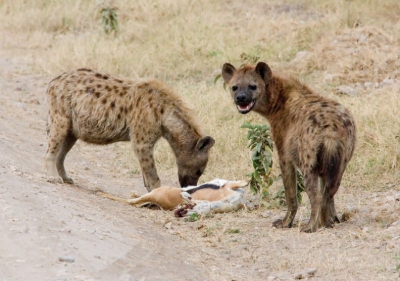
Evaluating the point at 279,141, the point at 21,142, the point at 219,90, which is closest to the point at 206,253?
the point at 279,141

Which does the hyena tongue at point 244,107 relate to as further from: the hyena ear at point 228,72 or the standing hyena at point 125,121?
the standing hyena at point 125,121

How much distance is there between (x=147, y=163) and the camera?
7453 mm

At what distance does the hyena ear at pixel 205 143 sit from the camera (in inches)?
295

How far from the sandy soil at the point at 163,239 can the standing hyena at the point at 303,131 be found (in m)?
0.27

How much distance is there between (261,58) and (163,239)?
5.91 m

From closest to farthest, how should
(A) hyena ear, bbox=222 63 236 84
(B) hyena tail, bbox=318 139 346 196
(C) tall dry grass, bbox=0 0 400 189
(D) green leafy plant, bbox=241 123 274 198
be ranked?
(B) hyena tail, bbox=318 139 346 196 < (A) hyena ear, bbox=222 63 236 84 < (D) green leafy plant, bbox=241 123 274 198 < (C) tall dry grass, bbox=0 0 400 189

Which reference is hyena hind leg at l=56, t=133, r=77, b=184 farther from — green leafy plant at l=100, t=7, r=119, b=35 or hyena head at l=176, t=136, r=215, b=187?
green leafy plant at l=100, t=7, r=119, b=35

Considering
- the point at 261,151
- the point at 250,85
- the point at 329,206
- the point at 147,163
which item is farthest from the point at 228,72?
the point at 329,206

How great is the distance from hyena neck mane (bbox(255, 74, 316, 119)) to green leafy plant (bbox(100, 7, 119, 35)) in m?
6.67

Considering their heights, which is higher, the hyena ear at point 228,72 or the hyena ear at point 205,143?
the hyena ear at point 228,72

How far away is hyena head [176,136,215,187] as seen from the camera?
7.60 metres

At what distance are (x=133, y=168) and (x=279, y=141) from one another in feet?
8.63

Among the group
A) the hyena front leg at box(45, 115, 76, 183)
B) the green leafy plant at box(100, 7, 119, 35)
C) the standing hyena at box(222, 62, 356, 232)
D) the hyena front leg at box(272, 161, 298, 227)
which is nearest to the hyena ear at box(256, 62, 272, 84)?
the standing hyena at box(222, 62, 356, 232)

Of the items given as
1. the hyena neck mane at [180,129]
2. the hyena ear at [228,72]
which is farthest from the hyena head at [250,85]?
the hyena neck mane at [180,129]
